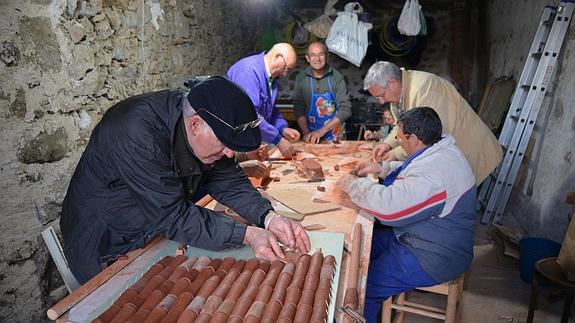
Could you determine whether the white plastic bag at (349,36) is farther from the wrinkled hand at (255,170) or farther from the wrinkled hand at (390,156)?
the wrinkled hand at (255,170)

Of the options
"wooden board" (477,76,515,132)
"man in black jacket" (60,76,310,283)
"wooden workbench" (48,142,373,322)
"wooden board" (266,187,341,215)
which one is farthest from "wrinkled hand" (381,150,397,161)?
"wooden board" (477,76,515,132)

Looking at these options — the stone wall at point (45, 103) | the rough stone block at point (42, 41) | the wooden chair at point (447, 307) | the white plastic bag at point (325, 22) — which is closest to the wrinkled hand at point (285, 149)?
the stone wall at point (45, 103)

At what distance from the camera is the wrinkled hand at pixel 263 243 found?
1.70 m

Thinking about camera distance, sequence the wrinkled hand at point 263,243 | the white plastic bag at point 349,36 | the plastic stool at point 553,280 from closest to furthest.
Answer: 1. the wrinkled hand at point 263,243
2. the plastic stool at point 553,280
3. the white plastic bag at point 349,36

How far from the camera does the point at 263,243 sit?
1.72 meters

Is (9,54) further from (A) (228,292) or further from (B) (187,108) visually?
(A) (228,292)

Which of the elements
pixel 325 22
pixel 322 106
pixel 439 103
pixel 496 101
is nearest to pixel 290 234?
pixel 439 103

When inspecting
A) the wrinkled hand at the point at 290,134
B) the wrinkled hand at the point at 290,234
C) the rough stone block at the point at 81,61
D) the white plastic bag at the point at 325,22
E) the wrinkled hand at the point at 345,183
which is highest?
the white plastic bag at the point at 325,22

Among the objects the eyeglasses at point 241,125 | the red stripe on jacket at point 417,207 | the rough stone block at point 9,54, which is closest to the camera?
the eyeglasses at point 241,125

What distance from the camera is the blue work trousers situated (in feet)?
7.69

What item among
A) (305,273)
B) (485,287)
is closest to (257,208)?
(305,273)

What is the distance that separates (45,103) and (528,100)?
15.8ft

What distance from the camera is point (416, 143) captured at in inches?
97.3

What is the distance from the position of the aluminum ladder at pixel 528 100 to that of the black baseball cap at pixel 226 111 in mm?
4126
